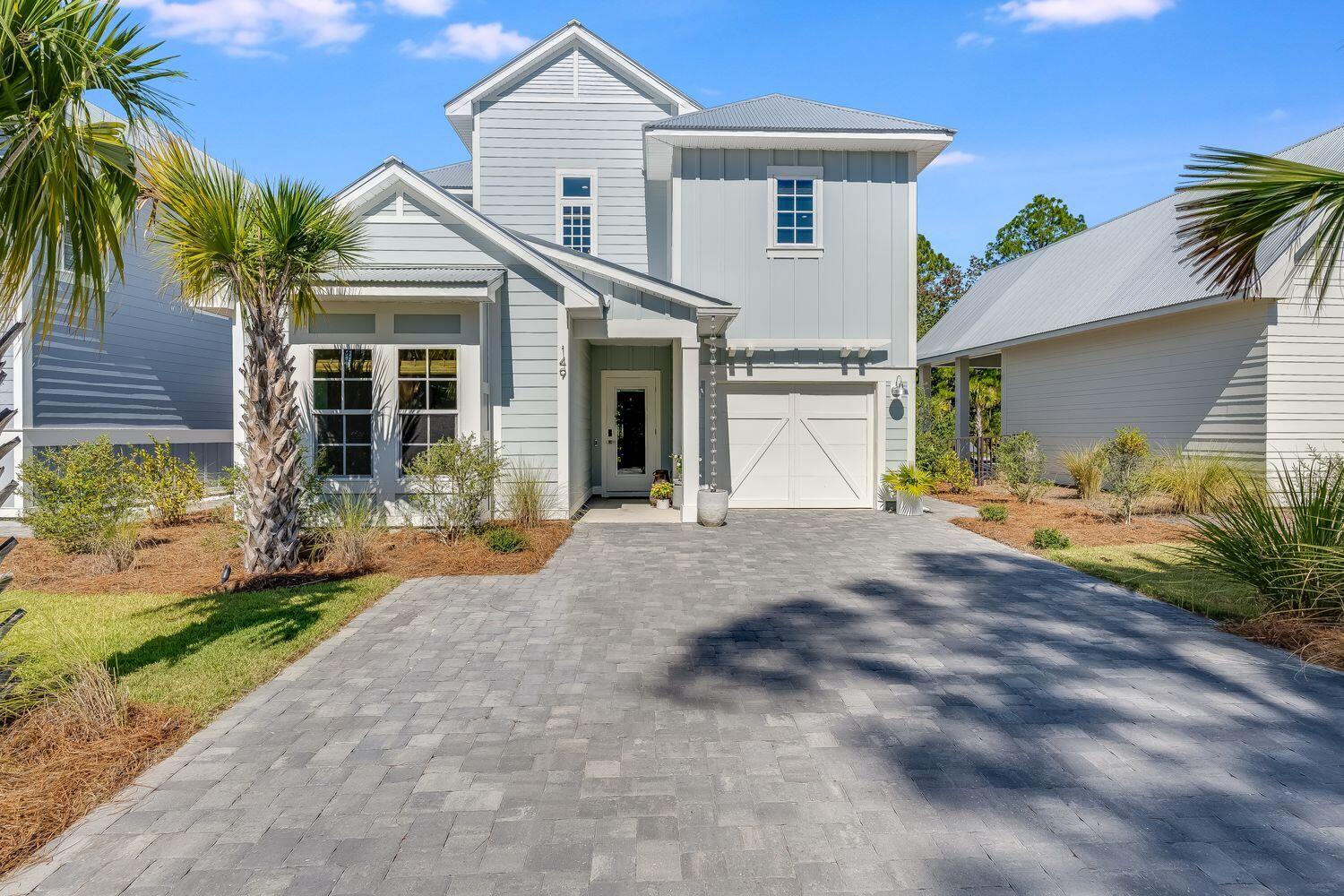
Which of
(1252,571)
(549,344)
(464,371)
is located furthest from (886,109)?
(1252,571)

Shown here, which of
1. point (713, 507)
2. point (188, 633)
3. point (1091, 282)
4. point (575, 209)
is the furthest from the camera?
point (1091, 282)

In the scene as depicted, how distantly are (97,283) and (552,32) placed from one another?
14421 mm

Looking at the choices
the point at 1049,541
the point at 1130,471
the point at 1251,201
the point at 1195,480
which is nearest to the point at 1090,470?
the point at 1195,480

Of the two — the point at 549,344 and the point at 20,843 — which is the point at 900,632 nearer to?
the point at 20,843

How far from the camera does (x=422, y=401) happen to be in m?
10.2

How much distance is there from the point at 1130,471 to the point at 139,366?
58.6ft

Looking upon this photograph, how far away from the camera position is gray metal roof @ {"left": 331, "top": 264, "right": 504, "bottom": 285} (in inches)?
383

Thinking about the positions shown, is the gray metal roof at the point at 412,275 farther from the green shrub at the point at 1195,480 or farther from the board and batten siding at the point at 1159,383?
the board and batten siding at the point at 1159,383

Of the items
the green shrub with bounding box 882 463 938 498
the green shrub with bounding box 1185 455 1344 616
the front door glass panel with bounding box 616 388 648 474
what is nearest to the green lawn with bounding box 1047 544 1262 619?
the green shrub with bounding box 1185 455 1344 616

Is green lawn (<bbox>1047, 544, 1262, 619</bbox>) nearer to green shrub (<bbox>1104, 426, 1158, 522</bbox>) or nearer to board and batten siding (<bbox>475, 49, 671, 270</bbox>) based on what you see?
green shrub (<bbox>1104, 426, 1158, 522</bbox>)

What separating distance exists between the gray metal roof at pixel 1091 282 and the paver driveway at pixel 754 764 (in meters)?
10.5

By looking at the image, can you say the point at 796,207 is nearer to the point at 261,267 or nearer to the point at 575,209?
the point at 575,209

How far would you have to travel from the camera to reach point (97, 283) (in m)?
3.53

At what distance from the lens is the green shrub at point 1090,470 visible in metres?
13.7
